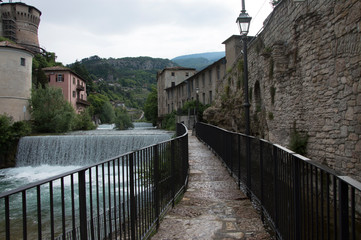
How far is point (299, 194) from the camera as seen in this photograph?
2.50 meters

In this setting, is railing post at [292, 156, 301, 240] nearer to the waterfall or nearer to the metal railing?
the metal railing

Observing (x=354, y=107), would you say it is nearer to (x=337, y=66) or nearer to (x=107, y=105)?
(x=337, y=66)

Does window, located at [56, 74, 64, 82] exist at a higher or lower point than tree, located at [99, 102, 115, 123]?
higher

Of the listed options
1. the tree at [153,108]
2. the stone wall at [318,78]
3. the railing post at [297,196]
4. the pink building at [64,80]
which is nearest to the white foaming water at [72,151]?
the stone wall at [318,78]

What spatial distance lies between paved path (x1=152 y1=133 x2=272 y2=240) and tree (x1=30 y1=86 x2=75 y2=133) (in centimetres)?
2978

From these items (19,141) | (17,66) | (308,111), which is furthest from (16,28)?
(308,111)

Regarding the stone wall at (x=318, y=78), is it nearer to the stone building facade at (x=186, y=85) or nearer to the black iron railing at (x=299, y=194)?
the black iron railing at (x=299, y=194)

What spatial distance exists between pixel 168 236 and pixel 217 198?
2029 millimetres

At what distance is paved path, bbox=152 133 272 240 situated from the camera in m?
3.87

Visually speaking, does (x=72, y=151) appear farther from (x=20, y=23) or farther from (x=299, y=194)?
(x=20, y=23)

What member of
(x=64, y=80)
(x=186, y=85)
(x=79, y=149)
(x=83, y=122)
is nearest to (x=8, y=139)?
(x=79, y=149)

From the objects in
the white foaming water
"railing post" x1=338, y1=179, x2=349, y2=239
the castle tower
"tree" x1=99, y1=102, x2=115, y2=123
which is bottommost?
the white foaming water

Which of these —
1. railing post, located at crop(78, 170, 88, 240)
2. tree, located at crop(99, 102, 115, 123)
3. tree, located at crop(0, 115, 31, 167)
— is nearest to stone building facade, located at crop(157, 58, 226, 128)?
tree, located at crop(0, 115, 31, 167)

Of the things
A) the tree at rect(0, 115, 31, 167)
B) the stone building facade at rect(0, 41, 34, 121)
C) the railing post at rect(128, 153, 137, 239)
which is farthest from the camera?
the stone building facade at rect(0, 41, 34, 121)
